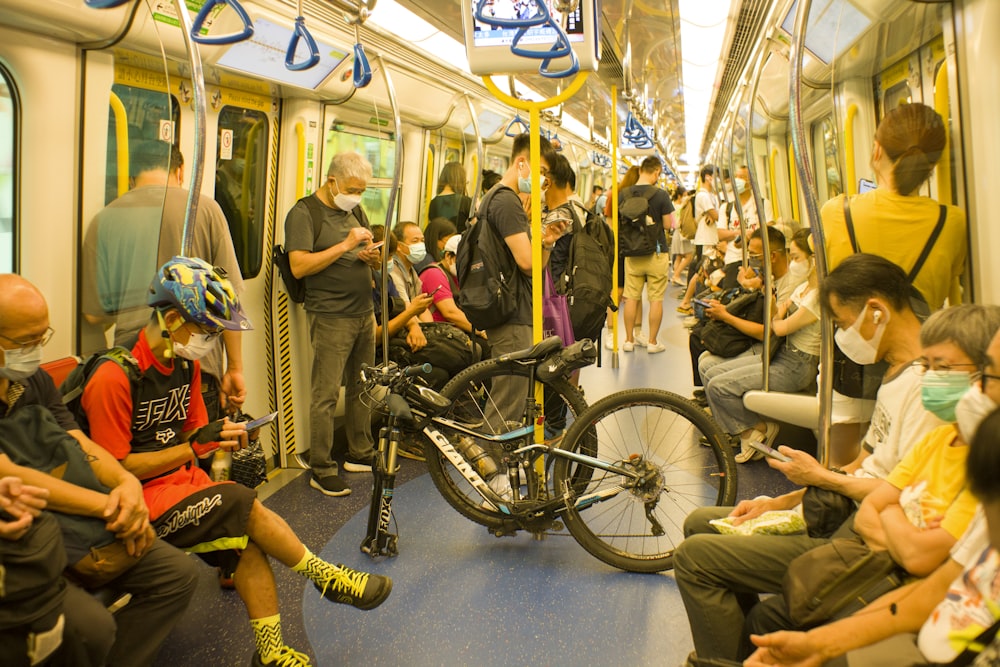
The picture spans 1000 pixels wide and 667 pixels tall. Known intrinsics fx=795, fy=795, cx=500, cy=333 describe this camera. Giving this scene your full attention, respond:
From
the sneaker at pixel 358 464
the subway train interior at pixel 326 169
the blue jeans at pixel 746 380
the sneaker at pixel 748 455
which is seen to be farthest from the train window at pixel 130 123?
the sneaker at pixel 748 455

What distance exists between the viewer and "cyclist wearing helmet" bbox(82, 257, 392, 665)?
2600 mm

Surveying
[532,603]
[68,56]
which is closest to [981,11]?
[532,603]

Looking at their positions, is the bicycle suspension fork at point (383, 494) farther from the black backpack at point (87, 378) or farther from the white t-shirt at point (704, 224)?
the white t-shirt at point (704, 224)

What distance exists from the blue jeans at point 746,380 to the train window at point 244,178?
3.01 metres

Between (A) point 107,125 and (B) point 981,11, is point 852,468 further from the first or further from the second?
(A) point 107,125

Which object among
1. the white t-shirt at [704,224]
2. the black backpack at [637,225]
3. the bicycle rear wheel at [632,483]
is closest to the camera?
the bicycle rear wheel at [632,483]

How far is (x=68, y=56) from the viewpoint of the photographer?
10.5ft

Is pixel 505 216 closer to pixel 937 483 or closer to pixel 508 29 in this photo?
pixel 508 29

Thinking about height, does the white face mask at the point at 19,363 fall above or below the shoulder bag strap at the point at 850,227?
below

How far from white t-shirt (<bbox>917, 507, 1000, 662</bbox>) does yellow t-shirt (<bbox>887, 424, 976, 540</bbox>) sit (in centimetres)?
20

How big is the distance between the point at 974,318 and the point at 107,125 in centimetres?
332

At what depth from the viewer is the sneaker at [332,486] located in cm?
459

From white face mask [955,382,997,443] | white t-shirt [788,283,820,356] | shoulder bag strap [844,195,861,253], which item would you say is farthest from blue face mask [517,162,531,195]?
white face mask [955,382,997,443]

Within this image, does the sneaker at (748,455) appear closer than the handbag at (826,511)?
No
